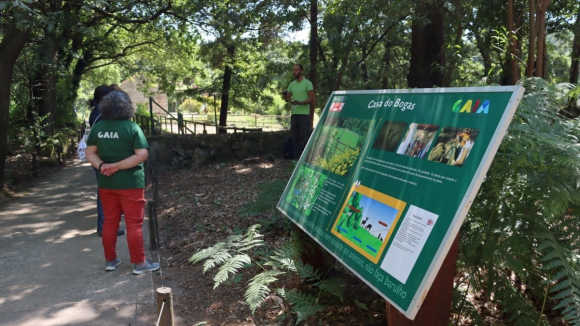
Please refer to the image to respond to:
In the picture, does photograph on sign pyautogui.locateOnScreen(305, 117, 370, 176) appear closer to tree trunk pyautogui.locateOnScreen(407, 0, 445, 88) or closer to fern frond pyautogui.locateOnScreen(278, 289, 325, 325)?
fern frond pyautogui.locateOnScreen(278, 289, 325, 325)

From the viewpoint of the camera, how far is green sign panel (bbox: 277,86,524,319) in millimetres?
2051

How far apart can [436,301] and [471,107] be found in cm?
112

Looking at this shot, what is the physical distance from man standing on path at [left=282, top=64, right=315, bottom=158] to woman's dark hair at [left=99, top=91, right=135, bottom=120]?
13.7ft

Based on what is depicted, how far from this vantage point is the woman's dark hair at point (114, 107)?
174 inches

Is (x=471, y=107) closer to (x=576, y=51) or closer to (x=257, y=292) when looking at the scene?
(x=257, y=292)

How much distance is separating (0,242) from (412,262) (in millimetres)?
5686

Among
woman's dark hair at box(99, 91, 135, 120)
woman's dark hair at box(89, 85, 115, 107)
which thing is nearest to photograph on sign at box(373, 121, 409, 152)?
woman's dark hair at box(99, 91, 135, 120)

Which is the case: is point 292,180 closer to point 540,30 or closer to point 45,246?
point 540,30

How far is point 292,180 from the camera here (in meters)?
3.88

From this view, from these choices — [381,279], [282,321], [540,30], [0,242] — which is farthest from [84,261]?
[540,30]

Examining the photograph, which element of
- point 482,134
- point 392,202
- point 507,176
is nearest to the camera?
point 482,134

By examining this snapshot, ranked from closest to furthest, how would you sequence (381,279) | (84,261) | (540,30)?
(381,279)
(540,30)
(84,261)

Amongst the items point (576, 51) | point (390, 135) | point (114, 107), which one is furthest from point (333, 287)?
point (576, 51)

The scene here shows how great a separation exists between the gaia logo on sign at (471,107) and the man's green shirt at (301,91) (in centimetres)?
648
